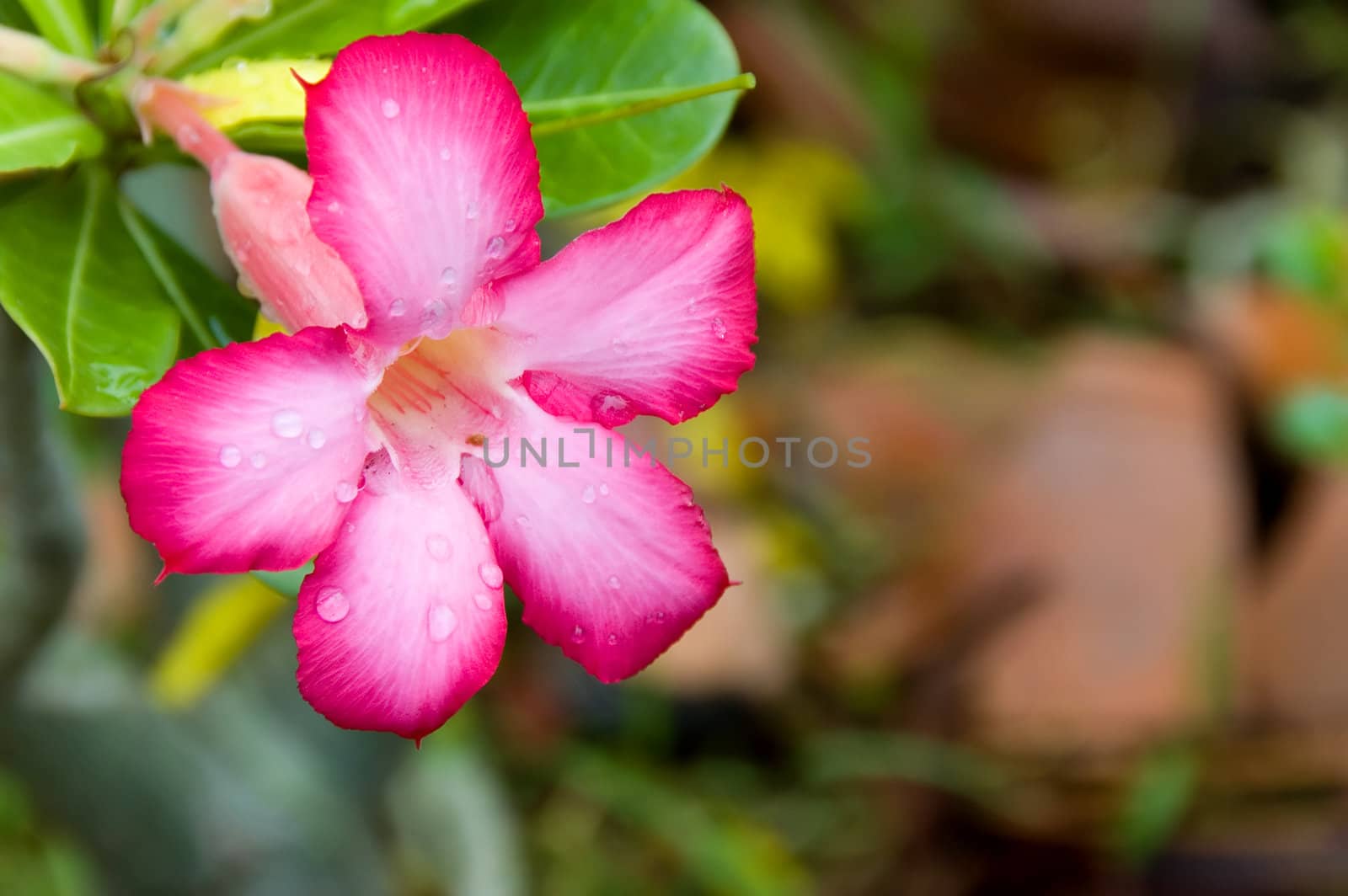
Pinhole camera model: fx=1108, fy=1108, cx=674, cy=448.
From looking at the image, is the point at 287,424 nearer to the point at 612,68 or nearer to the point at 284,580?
the point at 284,580

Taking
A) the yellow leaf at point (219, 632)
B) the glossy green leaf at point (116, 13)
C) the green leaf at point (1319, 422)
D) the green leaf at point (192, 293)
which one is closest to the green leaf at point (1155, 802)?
the green leaf at point (1319, 422)

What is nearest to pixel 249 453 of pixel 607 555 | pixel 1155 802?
pixel 607 555

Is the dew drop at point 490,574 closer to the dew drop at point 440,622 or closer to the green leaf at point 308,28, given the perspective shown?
the dew drop at point 440,622

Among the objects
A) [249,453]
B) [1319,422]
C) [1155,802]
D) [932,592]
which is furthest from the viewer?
[932,592]

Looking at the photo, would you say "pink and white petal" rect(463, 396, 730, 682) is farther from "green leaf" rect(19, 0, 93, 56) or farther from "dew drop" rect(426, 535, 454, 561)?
"green leaf" rect(19, 0, 93, 56)

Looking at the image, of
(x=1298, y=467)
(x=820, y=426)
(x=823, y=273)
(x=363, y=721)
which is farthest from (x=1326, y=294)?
(x=363, y=721)
